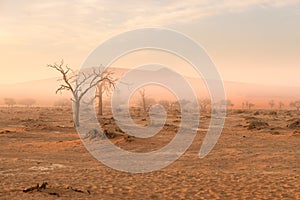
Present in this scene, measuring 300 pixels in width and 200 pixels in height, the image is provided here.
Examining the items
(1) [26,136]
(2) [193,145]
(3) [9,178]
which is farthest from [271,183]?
(1) [26,136]

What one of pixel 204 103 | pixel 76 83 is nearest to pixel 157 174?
pixel 76 83

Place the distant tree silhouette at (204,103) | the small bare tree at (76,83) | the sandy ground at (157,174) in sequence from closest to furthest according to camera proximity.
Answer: the sandy ground at (157,174), the small bare tree at (76,83), the distant tree silhouette at (204,103)

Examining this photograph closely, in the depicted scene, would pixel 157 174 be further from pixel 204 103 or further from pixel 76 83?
pixel 204 103

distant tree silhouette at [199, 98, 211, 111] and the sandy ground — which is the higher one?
distant tree silhouette at [199, 98, 211, 111]

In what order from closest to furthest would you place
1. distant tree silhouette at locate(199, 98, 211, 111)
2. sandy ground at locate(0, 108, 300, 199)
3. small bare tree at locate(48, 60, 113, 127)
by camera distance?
sandy ground at locate(0, 108, 300, 199)
small bare tree at locate(48, 60, 113, 127)
distant tree silhouette at locate(199, 98, 211, 111)

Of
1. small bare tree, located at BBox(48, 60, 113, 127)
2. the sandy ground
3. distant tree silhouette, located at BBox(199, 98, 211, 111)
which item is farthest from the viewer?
distant tree silhouette, located at BBox(199, 98, 211, 111)

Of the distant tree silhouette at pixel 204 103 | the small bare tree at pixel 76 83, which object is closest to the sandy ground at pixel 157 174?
the small bare tree at pixel 76 83

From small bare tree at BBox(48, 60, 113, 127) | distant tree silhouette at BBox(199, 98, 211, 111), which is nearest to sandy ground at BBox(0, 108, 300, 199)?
small bare tree at BBox(48, 60, 113, 127)

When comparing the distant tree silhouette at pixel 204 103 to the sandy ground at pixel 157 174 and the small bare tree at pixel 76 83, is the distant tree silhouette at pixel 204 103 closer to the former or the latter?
the small bare tree at pixel 76 83

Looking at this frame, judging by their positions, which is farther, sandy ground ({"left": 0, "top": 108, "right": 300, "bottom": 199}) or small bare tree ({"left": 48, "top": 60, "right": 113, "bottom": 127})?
small bare tree ({"left": 48, "top": 60, "right": 113, "bottom": 127})

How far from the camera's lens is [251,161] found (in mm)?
18156

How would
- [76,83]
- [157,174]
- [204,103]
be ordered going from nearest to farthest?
1. [157,174]
2. [76,83]
3. [204,103]

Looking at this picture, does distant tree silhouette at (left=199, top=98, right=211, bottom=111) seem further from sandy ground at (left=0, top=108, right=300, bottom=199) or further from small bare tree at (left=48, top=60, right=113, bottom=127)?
sandy ground at (left=0, top=108, right=300, bottom=199)

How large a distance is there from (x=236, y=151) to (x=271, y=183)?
7.82 meters
